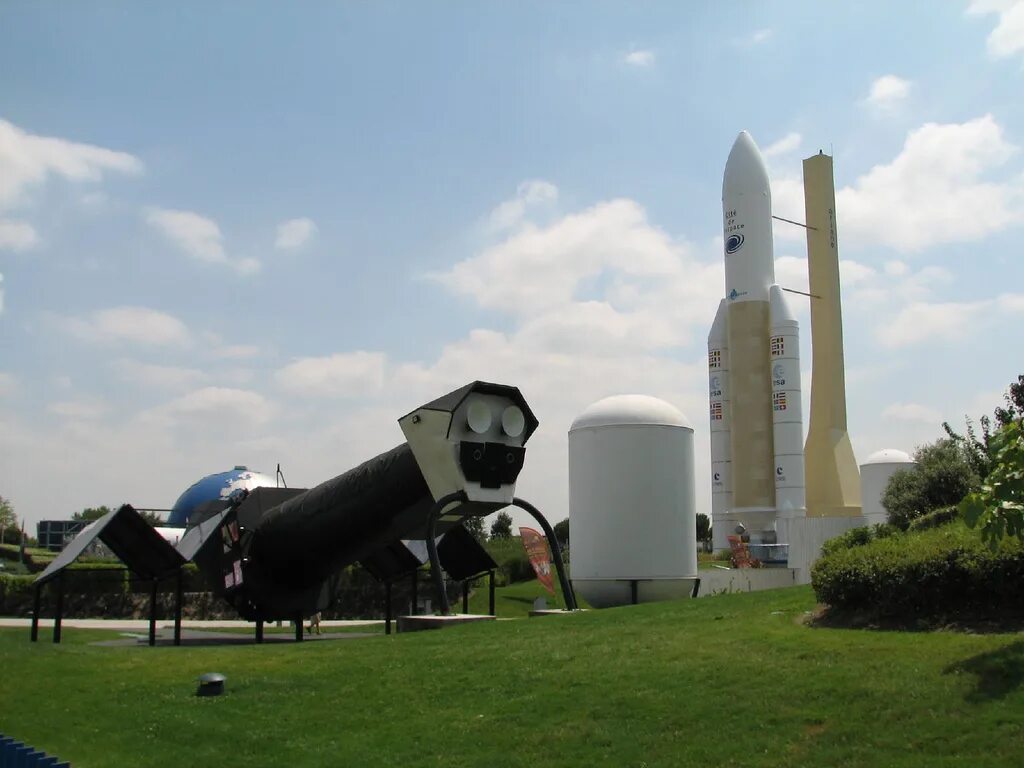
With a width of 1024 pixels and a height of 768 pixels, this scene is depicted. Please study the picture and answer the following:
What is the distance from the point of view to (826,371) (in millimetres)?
46594

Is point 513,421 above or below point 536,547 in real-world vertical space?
above

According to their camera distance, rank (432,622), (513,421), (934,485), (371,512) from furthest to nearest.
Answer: (934,485)
(371,512)
(513,421)
(432,622)

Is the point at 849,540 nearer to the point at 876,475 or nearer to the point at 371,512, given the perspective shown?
the point at 371,512

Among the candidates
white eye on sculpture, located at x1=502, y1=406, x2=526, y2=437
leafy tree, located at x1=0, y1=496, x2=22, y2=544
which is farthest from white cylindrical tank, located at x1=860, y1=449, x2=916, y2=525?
leafy tree, located at x1=0, y1=496, x2=22, y2=544

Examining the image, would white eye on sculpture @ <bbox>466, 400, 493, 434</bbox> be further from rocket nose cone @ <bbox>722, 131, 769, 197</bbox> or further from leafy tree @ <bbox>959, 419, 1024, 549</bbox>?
rocket nose cone @ <bbox>722, 131, 769, 197</bbox>

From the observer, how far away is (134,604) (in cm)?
3556

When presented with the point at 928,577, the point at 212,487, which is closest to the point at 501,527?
the point at 212,487

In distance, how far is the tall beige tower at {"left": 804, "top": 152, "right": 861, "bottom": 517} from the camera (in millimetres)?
44625

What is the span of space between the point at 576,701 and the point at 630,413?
13.7m

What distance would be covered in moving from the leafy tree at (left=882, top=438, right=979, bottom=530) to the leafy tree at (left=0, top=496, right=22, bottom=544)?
80089mm

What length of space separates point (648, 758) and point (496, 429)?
9119mm

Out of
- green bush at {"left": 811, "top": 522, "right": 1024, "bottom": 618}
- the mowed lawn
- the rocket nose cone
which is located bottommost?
the mowed lawn

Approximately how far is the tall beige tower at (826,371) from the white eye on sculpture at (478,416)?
1227 inches

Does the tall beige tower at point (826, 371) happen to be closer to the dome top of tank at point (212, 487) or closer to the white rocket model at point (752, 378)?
the white rocket model at point (752, 378)
